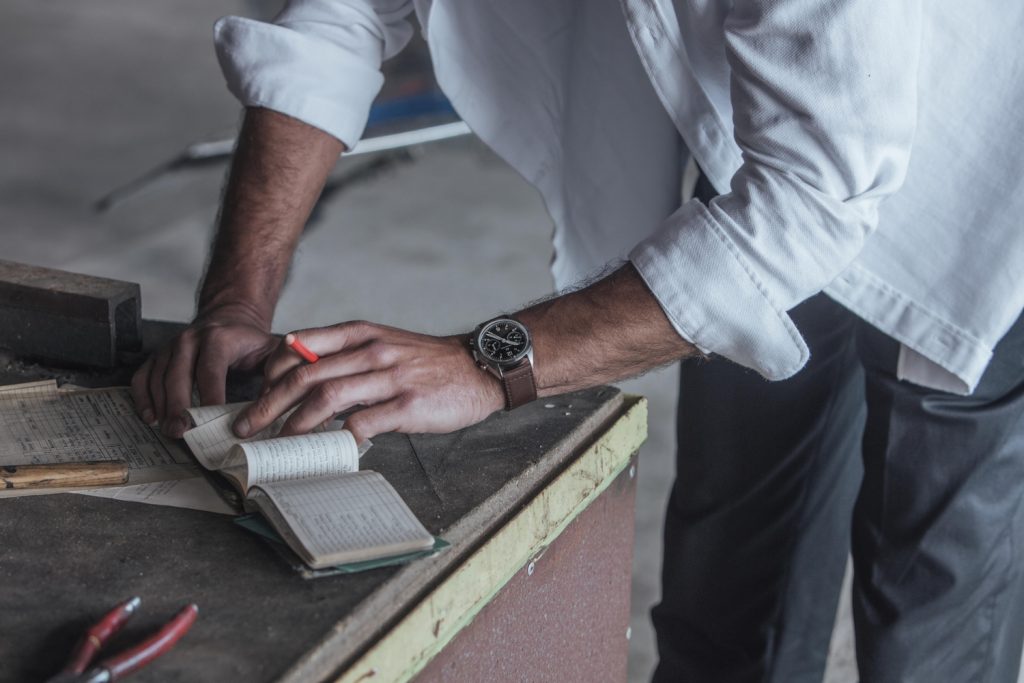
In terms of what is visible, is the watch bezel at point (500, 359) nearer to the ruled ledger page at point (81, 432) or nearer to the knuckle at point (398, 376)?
the knuckle at point (398, 376)

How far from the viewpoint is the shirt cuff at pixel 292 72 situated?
1284mm

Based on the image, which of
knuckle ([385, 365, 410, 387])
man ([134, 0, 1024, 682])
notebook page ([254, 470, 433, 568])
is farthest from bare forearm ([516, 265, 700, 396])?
notebook page ([254, 470, 433, 568])

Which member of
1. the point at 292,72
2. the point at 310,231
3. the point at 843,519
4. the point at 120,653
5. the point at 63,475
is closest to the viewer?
the point at 120,653

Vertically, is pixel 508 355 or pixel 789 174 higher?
pixel 789 174

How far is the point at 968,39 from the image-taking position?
3.35 feet

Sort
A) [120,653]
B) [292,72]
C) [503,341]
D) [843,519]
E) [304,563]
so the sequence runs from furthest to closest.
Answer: [843,519] → [292,72] → [503,341] → [304,563] → [120,653]

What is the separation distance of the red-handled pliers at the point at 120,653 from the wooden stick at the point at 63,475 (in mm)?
206

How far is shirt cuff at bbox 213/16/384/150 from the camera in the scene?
4.21 ft

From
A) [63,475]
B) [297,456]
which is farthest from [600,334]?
[63,475]

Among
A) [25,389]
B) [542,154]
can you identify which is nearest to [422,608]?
[25,389]

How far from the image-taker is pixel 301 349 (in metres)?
0.95

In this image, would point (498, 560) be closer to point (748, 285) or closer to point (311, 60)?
point (748, 285)

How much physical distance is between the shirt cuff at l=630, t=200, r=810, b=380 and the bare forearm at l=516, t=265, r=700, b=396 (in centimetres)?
2

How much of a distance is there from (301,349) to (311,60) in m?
0.48
